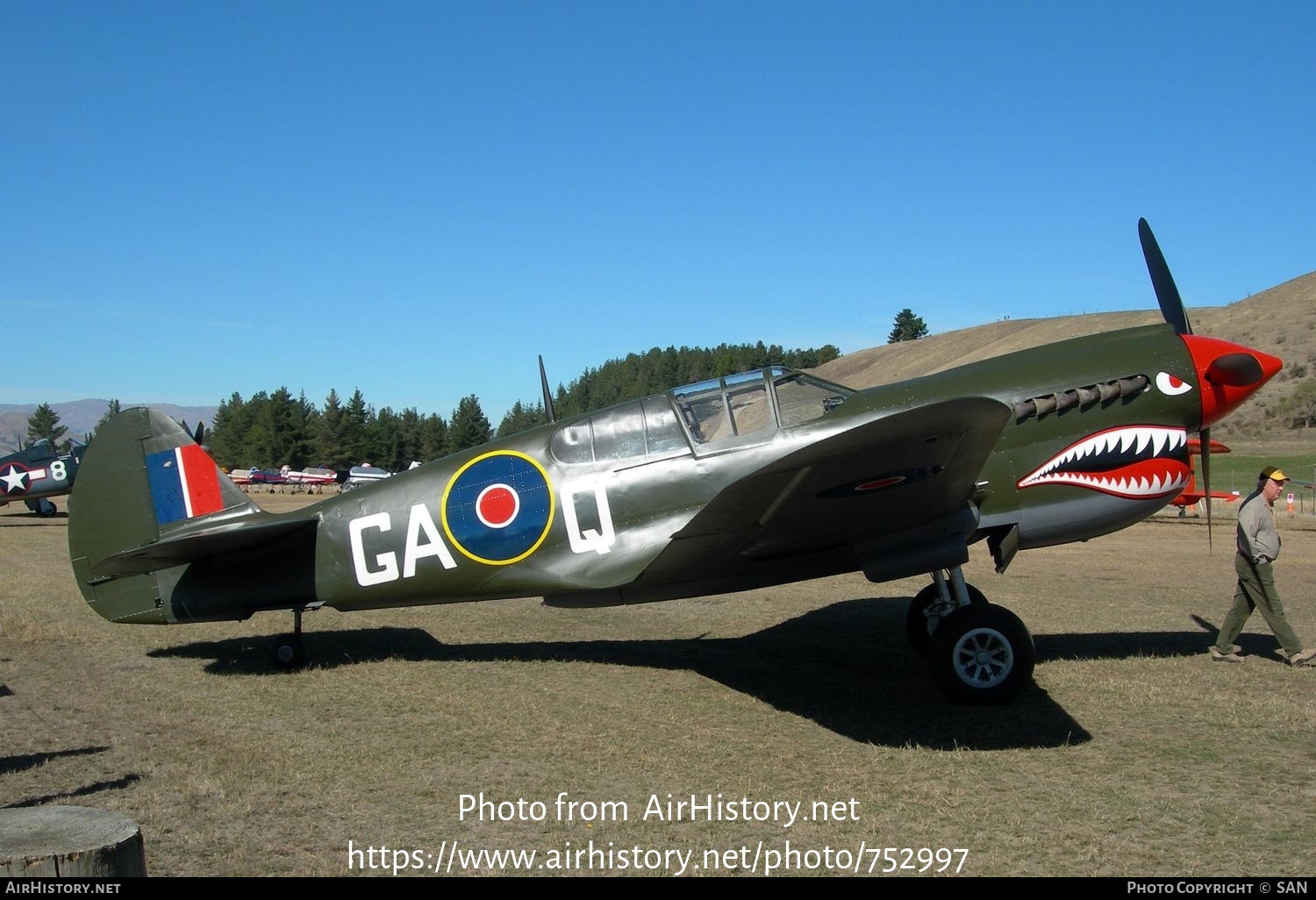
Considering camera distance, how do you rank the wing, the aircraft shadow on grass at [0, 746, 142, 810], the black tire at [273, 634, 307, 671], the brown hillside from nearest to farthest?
1. the aircraft shadow on grass at [0, 746, 142, 810]
2. the wing
3. the black tire at [273, 634, 307, 671]
4. the brown hillside

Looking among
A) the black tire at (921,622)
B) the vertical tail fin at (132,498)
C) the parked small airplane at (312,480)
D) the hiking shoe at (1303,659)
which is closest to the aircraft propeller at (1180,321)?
the hiking shoe at (1303,659)

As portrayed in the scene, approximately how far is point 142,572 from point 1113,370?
7421 millimetres

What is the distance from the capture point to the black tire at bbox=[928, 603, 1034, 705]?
233 inches

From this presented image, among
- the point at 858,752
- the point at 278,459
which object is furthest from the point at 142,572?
the point at 278,459

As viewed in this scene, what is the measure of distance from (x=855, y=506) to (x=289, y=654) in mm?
4652

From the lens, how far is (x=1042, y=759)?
192 inches

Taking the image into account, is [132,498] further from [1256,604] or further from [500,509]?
[1256,604]

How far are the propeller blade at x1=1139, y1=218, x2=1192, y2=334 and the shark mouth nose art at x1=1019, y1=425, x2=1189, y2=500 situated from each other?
1.34 metres

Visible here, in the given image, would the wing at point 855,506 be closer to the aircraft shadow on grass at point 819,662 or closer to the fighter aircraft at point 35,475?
the aircraft shadow on grass at point 819,662

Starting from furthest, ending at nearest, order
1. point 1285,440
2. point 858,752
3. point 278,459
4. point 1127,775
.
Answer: point 278,459, point 1285,440, point 858,752, point 1127,775

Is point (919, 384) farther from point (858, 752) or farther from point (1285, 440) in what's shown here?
point (1285, 440)

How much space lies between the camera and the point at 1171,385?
664 centimetres

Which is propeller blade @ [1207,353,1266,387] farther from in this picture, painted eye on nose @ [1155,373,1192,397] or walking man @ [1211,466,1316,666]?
walking man @ [1211,466,1316,666]

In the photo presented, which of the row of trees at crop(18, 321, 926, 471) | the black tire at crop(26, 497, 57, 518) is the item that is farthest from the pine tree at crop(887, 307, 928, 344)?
the black tire at crop(26, 497, 57, 518)
